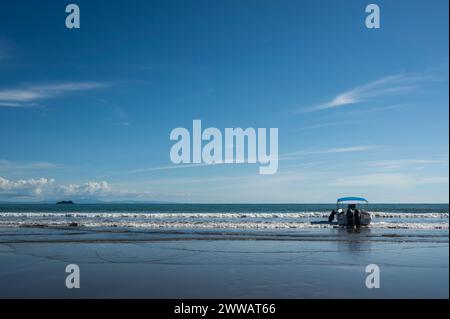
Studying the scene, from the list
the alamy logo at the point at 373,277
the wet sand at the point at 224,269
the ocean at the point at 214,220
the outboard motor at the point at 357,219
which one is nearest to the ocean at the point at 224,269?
the wet sand at the point at 224,269

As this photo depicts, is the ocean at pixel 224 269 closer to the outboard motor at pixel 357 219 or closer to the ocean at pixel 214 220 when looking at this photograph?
the outboard motor at pixel 357 219

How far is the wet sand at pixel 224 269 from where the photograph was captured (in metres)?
10.0

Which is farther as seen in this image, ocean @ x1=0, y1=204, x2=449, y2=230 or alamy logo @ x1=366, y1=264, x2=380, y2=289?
ocean @ x1=0, y1=204, x2=449, y2=230

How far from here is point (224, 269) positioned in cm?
1301

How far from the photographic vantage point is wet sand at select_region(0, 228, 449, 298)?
10.0m

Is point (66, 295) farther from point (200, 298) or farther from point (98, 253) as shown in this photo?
point (98, 253)

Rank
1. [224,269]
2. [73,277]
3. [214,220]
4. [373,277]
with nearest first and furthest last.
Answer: [373,277] < [73,277] < [224,269] < [214,220]

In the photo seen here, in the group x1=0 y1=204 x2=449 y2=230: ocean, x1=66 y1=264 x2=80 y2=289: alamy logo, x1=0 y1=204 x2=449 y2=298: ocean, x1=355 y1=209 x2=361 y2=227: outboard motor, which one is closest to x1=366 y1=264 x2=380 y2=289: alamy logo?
x1=0 y1=204 x2=449 y2=298: ocean

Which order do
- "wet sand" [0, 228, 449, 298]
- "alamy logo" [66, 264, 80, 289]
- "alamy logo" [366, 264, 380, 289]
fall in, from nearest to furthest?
"wet sand" [0, 228, 449, 298], "alamy logo" [366, 264, 380, 289], "alamy logo" [66, 264, 80, 289]

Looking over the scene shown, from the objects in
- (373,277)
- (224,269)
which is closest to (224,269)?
(224,269)

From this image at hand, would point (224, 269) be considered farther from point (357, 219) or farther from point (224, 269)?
point (357, 219)

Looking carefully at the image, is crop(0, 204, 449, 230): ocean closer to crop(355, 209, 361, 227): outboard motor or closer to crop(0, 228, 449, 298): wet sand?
crop(355, 209, 361, 227): outboard motor

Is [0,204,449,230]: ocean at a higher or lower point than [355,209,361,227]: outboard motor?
lower
